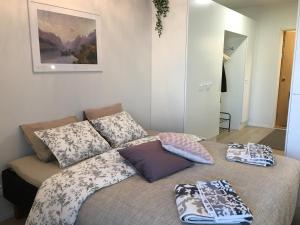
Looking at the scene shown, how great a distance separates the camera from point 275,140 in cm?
471

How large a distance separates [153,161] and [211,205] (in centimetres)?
60

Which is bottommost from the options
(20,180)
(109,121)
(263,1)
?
(20,180)

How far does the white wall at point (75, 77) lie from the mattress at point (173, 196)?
1.25 metres

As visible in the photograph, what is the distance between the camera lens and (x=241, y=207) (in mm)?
1388

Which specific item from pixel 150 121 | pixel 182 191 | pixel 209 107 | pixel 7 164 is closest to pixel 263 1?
pixel 209 107

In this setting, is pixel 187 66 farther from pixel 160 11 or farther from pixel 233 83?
pixel 233 83

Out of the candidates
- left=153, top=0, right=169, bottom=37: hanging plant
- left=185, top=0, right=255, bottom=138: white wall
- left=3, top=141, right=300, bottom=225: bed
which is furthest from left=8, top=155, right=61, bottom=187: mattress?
left=153, top=0, right=169, bottom=37: hanging plant

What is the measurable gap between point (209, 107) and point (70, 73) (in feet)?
7.28

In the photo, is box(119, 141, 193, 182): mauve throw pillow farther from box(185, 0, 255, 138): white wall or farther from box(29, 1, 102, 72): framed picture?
box(185, 0, 255, 138): white wall

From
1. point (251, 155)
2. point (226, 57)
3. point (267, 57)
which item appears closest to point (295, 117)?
point (251, 155)

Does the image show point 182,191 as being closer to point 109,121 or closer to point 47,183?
point 47,183

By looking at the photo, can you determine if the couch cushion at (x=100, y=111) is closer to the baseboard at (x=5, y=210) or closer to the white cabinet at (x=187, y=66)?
the white cabinet at (x=187, y=66)

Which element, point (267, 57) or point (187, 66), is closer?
point (187, 66)

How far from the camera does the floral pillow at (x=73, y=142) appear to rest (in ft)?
7.24
